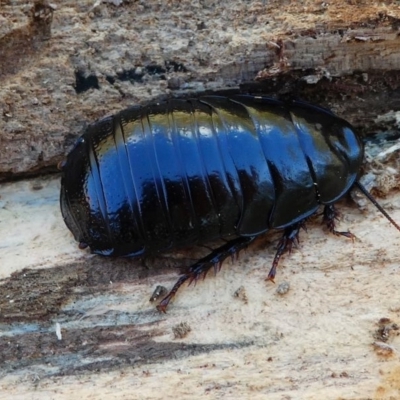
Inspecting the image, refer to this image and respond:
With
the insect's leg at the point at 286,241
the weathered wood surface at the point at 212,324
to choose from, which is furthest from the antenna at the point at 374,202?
the insect's leg at the point at 286,241

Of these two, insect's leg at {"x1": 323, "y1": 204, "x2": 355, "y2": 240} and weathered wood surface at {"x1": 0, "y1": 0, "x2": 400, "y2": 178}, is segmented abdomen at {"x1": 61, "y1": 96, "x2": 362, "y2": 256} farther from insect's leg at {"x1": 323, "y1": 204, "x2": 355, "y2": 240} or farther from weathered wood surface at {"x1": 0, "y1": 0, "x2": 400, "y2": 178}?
weathered wood surface at {"x1": 0, "y1": 0, "x2": 400, "y2": 178}

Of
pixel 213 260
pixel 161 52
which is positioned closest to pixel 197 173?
pixel 213 260

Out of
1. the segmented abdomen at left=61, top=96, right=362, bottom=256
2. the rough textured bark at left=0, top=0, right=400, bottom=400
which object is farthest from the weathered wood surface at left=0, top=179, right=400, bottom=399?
the segmented abdomen at left=61, top=96, right=362, bottom=256

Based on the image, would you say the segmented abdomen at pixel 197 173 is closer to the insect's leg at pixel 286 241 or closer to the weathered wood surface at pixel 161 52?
the insect's leg at pixel 286 241

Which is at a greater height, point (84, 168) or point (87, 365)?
point (84, 168)

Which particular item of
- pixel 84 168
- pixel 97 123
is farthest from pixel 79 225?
pixel 97 123

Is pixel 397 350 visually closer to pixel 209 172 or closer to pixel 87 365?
pixel 209 172
